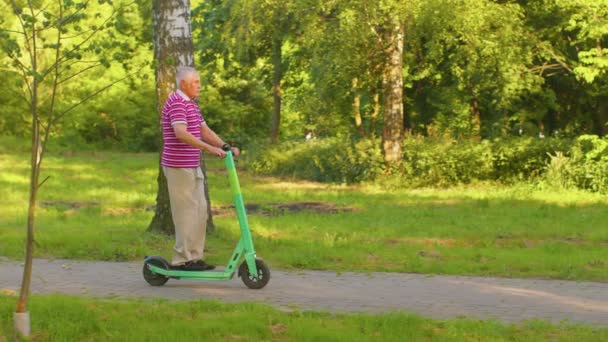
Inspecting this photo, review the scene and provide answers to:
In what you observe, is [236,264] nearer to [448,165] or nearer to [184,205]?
[184,205]

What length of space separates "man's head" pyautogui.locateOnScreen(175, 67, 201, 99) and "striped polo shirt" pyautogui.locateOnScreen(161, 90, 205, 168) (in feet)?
0.14

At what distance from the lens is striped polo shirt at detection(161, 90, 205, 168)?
8.98 meters

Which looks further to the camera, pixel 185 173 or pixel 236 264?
pixel 185 173

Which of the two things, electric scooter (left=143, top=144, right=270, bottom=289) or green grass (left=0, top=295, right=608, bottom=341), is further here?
electric scooter (left=143, top=144, right=270, bottom=289)

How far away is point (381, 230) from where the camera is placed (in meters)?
14.0

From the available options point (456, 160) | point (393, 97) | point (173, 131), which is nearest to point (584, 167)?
point (456, 160)

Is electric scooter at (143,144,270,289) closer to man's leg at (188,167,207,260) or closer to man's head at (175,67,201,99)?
man's leg at (188,167,207,260)

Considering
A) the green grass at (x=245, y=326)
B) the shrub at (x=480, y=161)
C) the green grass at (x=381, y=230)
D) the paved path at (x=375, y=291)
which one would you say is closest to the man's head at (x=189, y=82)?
the paved path at (x=375, y=291)

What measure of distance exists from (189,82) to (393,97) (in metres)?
16.0

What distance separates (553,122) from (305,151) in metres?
7.53

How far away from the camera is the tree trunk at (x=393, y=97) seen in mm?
23922

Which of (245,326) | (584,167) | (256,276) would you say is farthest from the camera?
(584,167)

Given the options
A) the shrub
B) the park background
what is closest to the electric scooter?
the park background

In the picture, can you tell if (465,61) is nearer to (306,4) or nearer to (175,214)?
(306,4)
